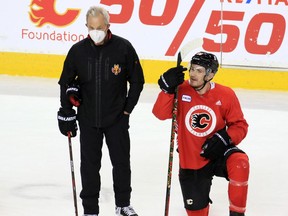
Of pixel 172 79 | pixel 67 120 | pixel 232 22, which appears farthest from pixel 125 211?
pixel 232 22

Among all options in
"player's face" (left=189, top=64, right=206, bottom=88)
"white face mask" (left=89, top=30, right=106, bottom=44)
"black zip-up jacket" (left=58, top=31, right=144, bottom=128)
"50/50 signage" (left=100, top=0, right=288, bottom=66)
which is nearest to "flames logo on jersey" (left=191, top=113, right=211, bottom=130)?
"player's face" (left=189, top=64, right=206, bottom=88)

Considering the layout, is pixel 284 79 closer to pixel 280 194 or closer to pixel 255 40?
pixel 255 40

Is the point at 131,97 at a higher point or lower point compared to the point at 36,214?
higher

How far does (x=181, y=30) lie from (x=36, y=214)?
4.59 meters

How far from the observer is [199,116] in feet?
10.9

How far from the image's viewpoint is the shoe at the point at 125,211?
3.77 meters

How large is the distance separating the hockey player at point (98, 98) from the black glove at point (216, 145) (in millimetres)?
573

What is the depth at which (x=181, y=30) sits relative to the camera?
809cm

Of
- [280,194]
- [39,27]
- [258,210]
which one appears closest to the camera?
[258,210]

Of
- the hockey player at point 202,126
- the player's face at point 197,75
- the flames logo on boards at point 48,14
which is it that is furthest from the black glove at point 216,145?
the flames logo on boards at point 48,14

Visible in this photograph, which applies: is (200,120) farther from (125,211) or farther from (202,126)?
(125,211)

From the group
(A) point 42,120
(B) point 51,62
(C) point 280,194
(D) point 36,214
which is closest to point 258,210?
(C) point 280,194

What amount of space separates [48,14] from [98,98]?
196 inches

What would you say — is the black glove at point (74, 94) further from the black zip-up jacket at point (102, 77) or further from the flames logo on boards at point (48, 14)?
the flames logo on boards at point (48, 14)
